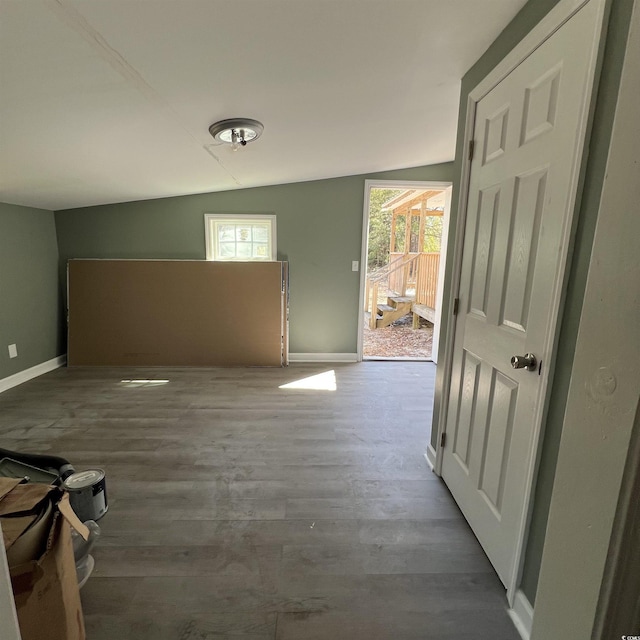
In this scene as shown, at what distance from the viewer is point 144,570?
145 centimetres

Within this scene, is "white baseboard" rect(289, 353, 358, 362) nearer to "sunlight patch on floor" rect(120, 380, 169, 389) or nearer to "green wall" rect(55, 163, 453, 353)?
"green wall" rect(55, 163, 453, 353)

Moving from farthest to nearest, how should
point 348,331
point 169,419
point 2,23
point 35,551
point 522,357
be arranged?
1. point 348,331
2. point 169,419
3. point 522,357
4. point 2,23
5. point 35,551

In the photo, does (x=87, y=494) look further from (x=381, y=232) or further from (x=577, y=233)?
(x=381, y=232)

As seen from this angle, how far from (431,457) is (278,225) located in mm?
3000

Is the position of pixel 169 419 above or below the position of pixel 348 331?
below

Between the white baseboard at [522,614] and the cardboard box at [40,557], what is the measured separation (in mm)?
1479

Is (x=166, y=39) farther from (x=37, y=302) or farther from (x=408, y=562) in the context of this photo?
(x=37, y=302)

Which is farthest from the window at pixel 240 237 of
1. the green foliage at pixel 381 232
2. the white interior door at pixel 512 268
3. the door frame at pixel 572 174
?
the green foliage at pixel 381 232

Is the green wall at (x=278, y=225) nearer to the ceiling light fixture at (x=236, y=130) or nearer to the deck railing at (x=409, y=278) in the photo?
the ceiling light fixture at (x=236, y=130)

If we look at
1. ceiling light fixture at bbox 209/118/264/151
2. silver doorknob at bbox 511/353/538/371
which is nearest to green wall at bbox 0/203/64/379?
ceiling light fixture at bbox 209/118/264/151

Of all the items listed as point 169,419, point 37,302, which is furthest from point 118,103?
point 37,302

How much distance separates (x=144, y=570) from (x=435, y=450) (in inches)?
64.9

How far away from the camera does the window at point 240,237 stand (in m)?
4.06

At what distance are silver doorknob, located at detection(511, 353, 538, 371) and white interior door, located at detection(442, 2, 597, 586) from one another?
0.05 feet
